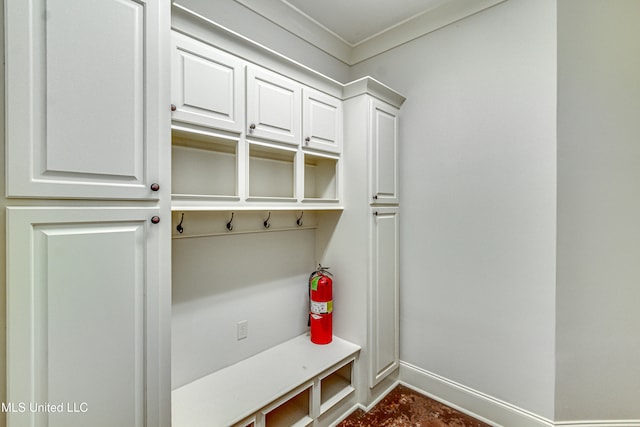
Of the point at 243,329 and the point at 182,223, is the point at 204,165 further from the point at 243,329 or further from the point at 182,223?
the point at 243,329

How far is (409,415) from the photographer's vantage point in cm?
190

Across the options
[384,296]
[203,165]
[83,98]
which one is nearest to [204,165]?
[203,165]

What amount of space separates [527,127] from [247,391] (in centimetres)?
→ 219

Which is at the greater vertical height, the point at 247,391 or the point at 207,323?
the point at 207,323

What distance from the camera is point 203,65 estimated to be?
4.46 feet

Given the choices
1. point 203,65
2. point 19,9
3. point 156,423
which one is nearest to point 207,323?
point 156,423

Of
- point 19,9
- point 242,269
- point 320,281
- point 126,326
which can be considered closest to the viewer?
point 19,9

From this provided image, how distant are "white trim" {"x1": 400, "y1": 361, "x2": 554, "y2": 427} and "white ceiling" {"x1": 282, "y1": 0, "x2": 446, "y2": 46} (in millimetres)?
2634

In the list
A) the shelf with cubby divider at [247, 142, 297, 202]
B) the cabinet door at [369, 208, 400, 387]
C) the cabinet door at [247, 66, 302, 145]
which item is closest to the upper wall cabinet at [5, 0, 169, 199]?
the cabinet door at [247, 66, 302, 145]

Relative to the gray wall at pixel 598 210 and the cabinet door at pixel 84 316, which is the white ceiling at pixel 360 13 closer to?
the gray wall at pixel 598 210

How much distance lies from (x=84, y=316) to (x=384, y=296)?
1.71 meters

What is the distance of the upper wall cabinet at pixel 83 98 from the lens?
2.58ft

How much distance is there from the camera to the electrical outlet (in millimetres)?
1814

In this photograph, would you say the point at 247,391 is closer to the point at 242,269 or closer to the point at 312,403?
the point at 312,403
